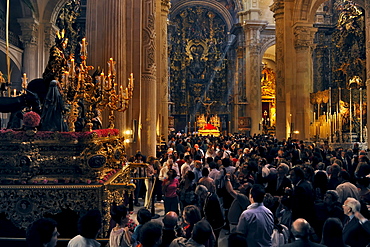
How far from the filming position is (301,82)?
23.7 meters

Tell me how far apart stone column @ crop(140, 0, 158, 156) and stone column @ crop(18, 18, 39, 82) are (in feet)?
32.8

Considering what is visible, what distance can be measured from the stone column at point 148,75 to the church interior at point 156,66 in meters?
0.05

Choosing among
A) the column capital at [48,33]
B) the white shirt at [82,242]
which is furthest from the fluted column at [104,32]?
the column capital at [48,33]

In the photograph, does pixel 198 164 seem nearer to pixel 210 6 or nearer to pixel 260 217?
pixel 260 217

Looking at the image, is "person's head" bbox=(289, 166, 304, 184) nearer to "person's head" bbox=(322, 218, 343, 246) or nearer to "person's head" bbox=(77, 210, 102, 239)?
"person's head" bbox=(322, 218, 343, 246)

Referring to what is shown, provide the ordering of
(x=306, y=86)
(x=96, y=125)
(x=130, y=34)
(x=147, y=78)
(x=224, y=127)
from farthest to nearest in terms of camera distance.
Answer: (x=224, y=127) < (x=306, y=86) < (x=147, y=78) < (x=130, y=34) < (x=96, y=125)

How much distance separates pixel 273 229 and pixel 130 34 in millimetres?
11791

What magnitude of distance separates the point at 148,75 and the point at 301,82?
11303 millimetres

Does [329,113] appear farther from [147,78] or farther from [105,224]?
[105,224]

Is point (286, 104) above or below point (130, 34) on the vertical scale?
below

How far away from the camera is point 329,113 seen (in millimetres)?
26906

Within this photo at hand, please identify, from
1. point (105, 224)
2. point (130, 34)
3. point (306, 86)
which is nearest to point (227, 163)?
point (105, 224)

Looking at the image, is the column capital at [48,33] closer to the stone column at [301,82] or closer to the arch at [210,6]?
the stone column at [301,82]

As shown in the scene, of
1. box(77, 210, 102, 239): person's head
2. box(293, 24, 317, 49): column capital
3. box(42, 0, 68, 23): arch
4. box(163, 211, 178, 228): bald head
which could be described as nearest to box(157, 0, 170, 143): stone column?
box(42, 0, 68, 23): arch
